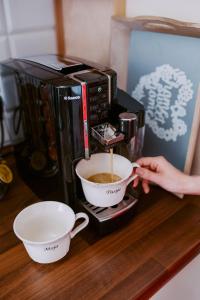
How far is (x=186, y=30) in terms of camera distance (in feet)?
2.23

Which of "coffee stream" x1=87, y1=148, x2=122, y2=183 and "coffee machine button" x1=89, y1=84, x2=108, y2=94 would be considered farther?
"coffee stream" x1=87, y1=148, x2=122, y2=183

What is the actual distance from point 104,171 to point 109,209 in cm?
9

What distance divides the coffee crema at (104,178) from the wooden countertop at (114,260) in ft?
0.34

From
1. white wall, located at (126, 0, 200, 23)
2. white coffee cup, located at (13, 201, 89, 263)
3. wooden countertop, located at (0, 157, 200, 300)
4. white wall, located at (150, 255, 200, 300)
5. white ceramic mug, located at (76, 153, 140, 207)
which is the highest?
white wall, located at (126, 0, 200, 23)

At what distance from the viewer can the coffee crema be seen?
670 millimetres

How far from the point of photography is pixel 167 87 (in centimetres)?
76

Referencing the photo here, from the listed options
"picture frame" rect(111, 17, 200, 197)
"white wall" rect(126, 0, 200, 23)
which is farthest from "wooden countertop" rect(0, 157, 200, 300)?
"white wall" rect(126, 0, 200, 23)

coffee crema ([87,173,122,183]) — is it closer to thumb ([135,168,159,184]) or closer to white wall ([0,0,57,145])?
thumb ([135,168,159,184])

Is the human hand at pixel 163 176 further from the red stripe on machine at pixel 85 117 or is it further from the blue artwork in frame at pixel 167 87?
the red stripe on machine at pixel 85 117

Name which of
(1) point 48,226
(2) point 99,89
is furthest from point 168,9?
(1) point 48,226

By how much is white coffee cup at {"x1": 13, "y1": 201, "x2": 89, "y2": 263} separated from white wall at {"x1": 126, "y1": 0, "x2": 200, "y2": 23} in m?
0.49

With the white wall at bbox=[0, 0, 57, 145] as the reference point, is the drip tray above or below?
below

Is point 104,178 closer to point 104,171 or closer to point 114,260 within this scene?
point 104,171

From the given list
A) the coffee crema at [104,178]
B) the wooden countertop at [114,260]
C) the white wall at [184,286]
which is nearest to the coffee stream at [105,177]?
the coffee crema at [104,178]
